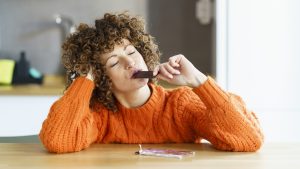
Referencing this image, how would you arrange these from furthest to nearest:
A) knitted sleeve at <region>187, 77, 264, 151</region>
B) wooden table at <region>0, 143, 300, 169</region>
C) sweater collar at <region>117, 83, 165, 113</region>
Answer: sweater collar at <region>117, 83, 165, 113</region> → knitted sleeve at <region>187, 77, 264, 151</region> → wooden table at <region>0, 143, 300, 169</region>

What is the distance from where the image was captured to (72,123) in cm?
127

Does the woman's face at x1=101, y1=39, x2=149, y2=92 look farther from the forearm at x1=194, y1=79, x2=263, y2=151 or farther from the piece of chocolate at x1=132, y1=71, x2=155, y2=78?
the forearm at x1=194, y1=79, x2=263, y2=151

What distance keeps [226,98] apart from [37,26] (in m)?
2.04

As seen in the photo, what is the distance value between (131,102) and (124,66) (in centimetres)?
11

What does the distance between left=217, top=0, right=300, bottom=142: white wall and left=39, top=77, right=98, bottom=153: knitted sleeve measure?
1.35m

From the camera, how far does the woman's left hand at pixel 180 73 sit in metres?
1.24

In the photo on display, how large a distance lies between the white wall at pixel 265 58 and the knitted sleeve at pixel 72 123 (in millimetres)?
1355

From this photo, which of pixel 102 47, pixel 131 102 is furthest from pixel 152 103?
pixel 102 47

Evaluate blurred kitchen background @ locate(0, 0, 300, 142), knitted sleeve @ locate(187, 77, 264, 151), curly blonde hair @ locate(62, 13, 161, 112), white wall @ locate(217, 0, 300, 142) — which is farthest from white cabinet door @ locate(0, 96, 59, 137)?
knitted sleeve @ locate(187, 77, 264, 151)

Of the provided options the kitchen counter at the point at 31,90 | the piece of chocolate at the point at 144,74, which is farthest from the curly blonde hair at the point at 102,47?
the kitchen counter at the point at 31,90

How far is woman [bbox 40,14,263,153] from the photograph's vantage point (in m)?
1.24

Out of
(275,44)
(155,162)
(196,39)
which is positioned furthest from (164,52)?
(155,162)

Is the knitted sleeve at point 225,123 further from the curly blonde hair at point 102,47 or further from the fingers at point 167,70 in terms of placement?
the curly blonde hair at point 102,47

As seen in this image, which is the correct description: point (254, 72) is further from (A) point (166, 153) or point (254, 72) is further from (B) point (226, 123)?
(A) point (166, 153)
